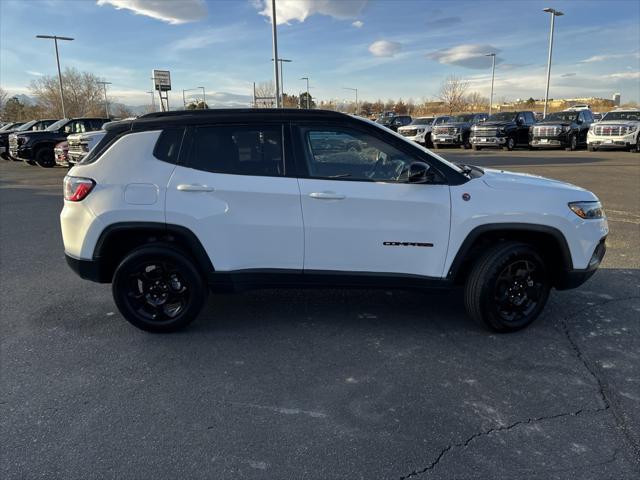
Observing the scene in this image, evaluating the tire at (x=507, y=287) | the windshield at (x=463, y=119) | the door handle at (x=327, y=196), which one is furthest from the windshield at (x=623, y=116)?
the door handle at (x=327, y=196)

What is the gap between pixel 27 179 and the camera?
1603 cm

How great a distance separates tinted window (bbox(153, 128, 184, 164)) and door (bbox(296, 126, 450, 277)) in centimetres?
98

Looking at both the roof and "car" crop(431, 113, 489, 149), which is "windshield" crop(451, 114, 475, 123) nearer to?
"car" crop(431, 113, 489, 149)

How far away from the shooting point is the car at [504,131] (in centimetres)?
2381

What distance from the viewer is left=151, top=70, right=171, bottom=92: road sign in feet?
87.2

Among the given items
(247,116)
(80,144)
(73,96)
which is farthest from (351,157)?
(73,96)

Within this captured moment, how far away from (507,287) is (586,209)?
89cm

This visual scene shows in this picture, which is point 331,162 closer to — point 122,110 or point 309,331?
point 309,331

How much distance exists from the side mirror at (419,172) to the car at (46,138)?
725 inches

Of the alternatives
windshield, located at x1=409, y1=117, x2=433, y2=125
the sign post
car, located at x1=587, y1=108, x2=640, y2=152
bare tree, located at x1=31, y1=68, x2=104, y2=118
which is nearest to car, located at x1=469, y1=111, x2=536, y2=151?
car, located at x1=587, y1=108, x2=640, y2=152

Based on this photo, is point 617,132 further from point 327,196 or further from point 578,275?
point 327,196

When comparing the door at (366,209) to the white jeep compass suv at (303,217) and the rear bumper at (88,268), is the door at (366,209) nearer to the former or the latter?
the white jeep compass suv at (303,217)

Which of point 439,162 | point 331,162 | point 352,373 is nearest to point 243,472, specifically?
point 352,373

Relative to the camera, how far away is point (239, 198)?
3777mm
